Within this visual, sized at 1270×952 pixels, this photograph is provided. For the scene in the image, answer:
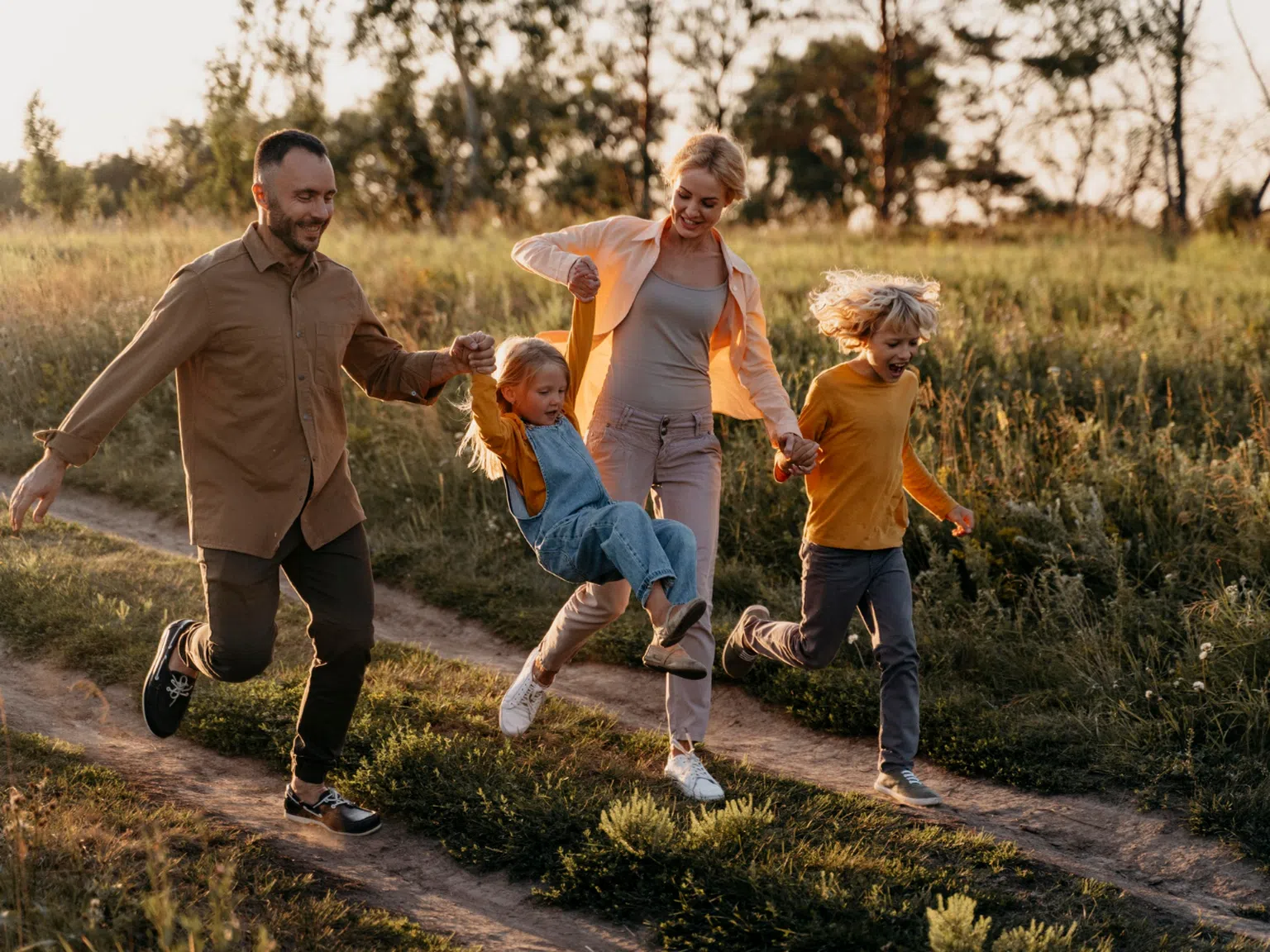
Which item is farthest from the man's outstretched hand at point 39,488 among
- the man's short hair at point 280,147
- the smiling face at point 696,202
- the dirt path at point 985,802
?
the dirt path at point 985,802

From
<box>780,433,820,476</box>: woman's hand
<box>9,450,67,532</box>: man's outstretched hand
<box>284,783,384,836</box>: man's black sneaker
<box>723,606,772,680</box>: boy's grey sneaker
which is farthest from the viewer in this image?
<box>723,606,772,680</box>: boy's grey sneaker

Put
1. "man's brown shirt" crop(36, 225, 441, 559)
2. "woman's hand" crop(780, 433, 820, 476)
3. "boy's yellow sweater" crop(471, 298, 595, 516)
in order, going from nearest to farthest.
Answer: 1. "man's brown shirt" crop(36, 225, 441, 559)
2. "boy's yellow sweater" crop(471, 298, 595, 516)
3. "woman's hand" crop(780, 433, 820, 476)

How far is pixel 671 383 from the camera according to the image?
5.12 metres

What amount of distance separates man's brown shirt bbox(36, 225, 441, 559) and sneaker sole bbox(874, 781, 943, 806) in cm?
250

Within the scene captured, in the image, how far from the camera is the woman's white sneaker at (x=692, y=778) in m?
5.04

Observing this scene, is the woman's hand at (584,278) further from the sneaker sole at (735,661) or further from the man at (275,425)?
the sneaker sole at (735,661)

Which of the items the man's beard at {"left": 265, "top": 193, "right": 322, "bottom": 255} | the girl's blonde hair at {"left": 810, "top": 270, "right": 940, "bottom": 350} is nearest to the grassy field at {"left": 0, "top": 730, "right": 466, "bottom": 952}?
the man's beard at {"left": 265, "top": 193, "right": 322, "bottom": 255}

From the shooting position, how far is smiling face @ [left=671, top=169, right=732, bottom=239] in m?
4.88

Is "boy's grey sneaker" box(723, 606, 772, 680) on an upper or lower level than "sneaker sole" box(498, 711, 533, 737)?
upper

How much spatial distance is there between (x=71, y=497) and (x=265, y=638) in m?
6.76

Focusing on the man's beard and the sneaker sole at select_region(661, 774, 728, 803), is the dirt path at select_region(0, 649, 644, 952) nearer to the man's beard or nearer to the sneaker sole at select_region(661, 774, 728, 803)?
the sneaker sole at select_region(661, 774, 728, 803)

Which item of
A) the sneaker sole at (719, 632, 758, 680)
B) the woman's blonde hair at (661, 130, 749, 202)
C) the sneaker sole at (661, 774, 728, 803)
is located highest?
the woman's blonde hair at (661, 130, 749, 202)

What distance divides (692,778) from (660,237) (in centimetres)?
223

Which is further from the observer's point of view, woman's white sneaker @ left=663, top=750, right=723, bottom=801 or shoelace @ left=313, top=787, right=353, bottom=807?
woman's white sneaker @ left=663, top=750, right=723, bottom=801
